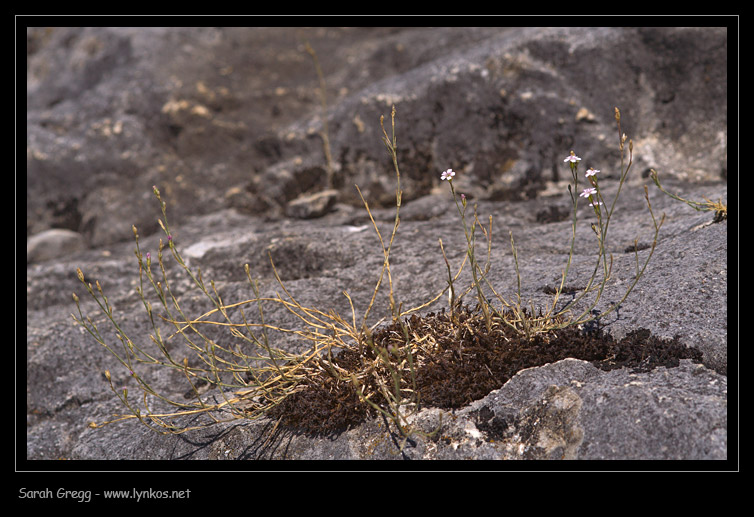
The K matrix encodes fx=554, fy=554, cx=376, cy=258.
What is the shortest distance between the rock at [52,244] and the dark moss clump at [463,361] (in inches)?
168

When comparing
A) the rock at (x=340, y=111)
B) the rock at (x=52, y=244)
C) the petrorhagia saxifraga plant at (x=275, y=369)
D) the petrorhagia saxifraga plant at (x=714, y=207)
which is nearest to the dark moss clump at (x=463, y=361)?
the petrorhagia saxifraga plant at (x=275, y=369)

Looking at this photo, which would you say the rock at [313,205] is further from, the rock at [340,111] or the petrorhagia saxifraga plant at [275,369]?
the petrorhagia saxifraga plant at [275,369]

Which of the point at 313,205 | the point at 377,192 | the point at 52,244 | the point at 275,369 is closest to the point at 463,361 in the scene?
the point at 275,369

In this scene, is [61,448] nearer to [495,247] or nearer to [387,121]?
[495,247]

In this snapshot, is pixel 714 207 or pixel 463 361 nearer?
pixel 463 361

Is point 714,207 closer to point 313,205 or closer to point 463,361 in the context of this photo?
point 463,361

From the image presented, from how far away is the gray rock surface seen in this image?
8.78ft

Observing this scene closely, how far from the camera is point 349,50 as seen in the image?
822 cm

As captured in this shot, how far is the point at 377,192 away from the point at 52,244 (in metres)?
3.60

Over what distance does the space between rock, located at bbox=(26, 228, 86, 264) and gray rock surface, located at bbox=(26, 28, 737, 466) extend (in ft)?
0.33

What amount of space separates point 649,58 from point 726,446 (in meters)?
4.39

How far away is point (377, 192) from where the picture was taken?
19.1 feet

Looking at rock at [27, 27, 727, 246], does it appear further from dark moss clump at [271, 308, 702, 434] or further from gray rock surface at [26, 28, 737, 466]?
dark moss clump at [271, 308, 702, 434]

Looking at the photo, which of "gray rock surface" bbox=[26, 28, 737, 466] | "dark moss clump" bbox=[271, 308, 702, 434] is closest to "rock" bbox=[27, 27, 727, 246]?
"gray rock surface" bbox=[26, 28, 737, 466]
